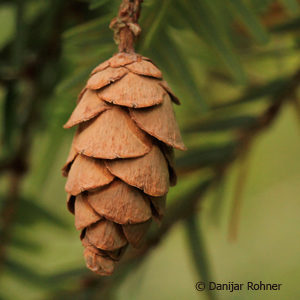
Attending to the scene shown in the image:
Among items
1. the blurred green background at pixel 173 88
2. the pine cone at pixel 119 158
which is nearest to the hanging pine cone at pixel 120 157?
the pine cone at pixel 119 158

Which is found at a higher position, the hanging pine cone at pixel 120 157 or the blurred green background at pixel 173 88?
the blurred green background at pixel 173 88

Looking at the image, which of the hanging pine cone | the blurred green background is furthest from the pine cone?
the blurred green background

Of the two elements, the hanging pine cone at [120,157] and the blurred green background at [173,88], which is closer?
the hanging pine cone at [120,157]

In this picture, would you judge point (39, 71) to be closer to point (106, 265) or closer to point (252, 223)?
point (106, 265)

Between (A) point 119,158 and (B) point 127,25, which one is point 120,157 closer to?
(A) point 119,158

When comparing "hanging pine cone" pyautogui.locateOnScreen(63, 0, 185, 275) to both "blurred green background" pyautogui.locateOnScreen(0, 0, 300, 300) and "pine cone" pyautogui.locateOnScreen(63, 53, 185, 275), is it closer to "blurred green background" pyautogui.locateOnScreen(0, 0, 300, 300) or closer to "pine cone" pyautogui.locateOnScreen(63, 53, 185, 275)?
"pine cone" pyautogui.locateOnScreen(63, 53, 185, 275)

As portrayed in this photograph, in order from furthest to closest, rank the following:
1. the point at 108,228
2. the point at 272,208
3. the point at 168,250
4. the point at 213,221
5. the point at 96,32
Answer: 1. the point at 168,250
2. the point at 272,208
3. the point at 213,221
4. the point at 96,32
5. the point at 108,228

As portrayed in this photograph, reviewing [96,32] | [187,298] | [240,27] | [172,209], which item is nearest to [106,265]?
[96,32]

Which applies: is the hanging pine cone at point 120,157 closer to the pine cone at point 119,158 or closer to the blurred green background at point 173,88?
the pine cone at point 119,158
